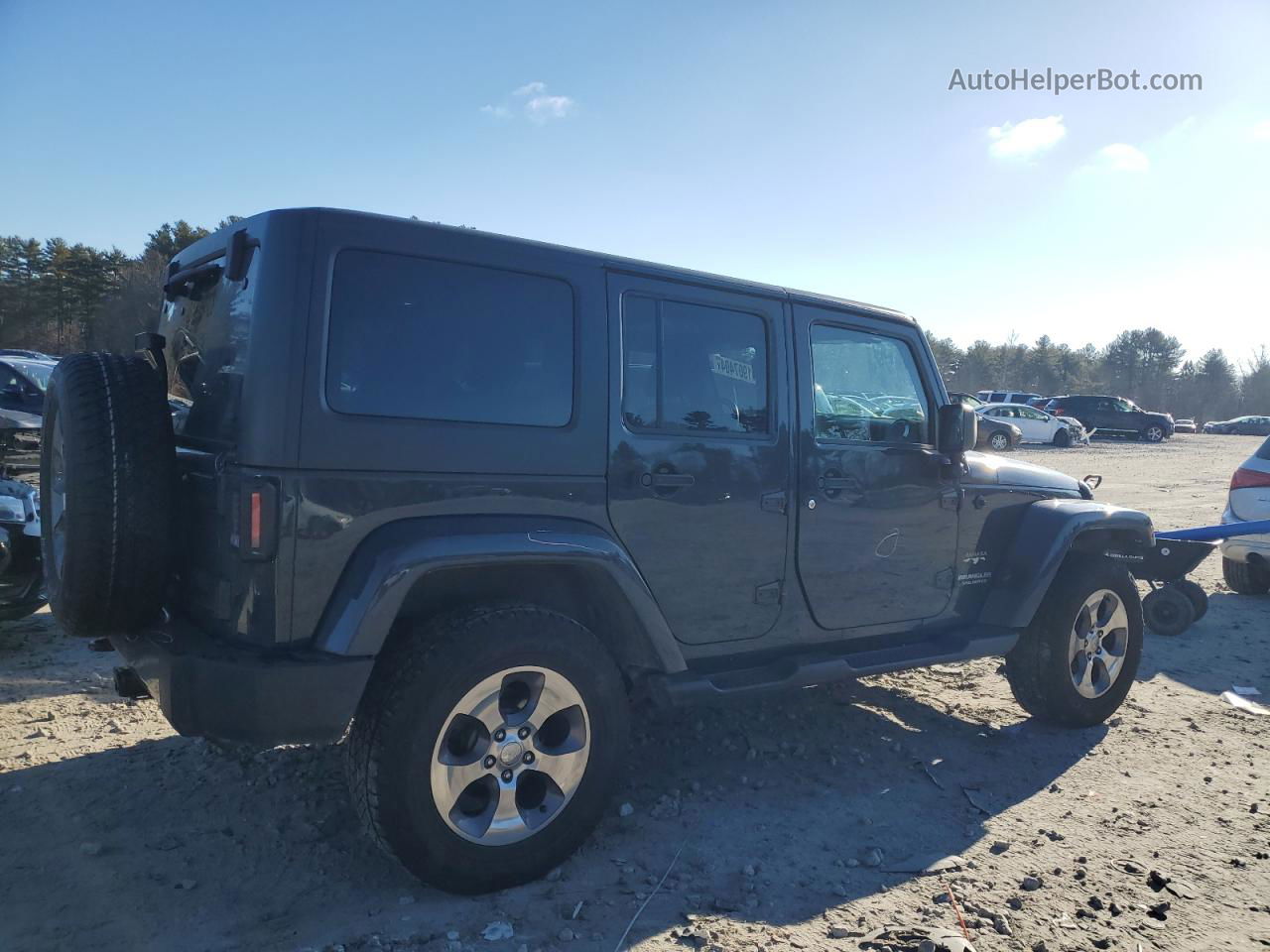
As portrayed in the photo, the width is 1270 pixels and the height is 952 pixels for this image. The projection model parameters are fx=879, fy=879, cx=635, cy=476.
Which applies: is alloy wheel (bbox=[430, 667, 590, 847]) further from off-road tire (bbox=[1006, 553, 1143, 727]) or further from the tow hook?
off-road tire (bbox=[1006, 553, 1143, 727])

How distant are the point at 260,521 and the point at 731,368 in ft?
6.25

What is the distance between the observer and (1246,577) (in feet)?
25.5

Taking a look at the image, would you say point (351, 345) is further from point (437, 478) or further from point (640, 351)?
point (640, 351)

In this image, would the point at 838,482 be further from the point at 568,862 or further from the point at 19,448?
the point at 19,448

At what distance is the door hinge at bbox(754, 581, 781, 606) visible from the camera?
356 centimetres

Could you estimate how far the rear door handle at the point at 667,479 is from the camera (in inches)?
127

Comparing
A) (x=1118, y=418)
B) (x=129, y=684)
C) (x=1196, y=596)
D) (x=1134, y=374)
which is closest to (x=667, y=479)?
(x=129, y=684)

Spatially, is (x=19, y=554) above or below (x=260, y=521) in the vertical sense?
below

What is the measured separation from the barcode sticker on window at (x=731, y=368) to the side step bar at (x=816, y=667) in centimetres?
116

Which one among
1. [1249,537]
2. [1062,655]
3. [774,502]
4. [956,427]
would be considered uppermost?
[956,427]

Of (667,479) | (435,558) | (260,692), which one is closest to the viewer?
(260,692)

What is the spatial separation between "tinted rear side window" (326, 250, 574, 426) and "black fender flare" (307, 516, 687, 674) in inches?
14.2

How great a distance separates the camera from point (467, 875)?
277 cm

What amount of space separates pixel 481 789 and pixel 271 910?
2.39 feet
